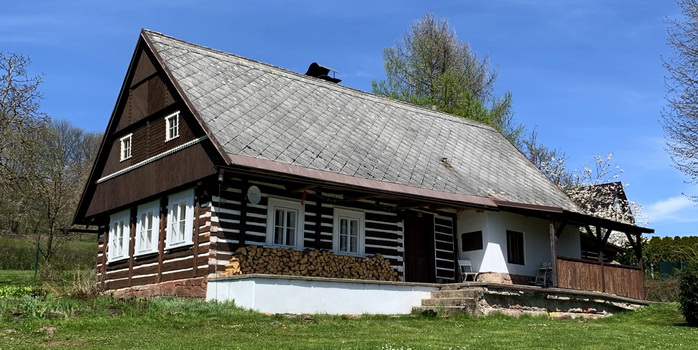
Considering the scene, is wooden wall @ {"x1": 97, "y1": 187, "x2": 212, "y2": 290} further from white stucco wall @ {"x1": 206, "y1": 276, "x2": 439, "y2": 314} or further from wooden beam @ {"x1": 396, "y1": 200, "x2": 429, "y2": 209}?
wooden beam @ {"x1": 396, "y1": 200, "x2": 429, "y2": 209}

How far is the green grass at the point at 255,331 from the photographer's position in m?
10.9

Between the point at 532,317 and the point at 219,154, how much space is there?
28.7ft

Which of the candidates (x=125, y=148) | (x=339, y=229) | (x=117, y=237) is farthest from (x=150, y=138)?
(x=339, y=229)

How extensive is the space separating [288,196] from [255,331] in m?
6.33

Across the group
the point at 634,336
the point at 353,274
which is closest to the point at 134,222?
the point at 353,274

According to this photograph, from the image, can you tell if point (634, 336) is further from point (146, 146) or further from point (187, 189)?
point (146, 146)

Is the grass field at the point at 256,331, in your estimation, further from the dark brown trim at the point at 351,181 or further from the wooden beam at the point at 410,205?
the wooden beam at the point at 410,205

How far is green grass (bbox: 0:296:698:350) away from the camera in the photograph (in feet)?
35.8

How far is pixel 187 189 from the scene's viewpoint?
60.4 ft

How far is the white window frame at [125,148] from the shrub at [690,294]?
50.3 ft

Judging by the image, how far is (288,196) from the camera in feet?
60.4

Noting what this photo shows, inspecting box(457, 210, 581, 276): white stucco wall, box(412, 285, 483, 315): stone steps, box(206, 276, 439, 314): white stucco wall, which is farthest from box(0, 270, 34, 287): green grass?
box(457, 210, 581, 276): white stucco wall

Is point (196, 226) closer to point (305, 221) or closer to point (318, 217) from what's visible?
point (305, 221)

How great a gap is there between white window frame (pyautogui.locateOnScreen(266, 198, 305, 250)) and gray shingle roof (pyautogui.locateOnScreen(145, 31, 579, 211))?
48.8 inches
